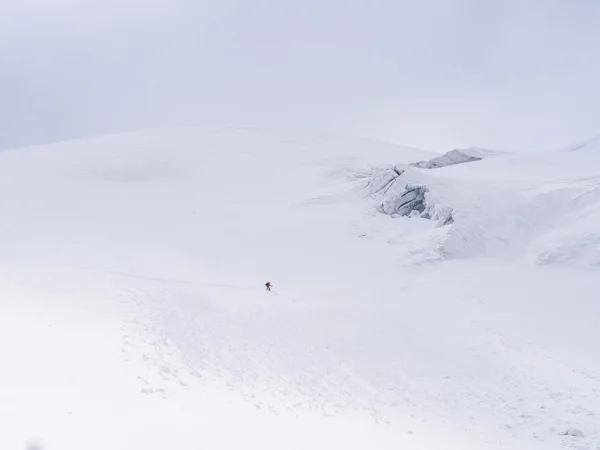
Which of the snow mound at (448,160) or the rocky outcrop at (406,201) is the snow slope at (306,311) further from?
the snow mound at (448,160)

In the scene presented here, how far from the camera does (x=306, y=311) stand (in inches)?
1044

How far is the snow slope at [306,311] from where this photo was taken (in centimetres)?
1429

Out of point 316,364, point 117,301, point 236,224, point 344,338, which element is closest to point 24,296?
point 117,301

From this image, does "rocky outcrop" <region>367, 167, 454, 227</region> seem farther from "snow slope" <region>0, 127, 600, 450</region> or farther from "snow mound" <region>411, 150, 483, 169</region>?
"snow mound" <region>411, 150, 483, 169</region>

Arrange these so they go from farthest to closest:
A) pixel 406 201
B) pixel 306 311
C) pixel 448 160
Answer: pixel 448 160, pixel 406 201, pixel 306 311

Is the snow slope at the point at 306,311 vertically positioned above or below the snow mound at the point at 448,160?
below

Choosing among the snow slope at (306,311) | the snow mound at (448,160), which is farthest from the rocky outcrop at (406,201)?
the snow mound at (448,160)

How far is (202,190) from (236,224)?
12.4 m

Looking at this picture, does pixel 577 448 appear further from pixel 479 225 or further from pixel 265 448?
pixel 479 225

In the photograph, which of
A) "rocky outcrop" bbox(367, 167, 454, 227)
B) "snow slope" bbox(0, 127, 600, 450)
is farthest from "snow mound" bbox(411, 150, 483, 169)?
"rocky outcrop" bbox(367, 167, 454, 227)

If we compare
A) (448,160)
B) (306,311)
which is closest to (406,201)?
(306,311)

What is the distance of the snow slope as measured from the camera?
14.3 metres

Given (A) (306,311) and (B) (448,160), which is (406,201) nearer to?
(A) (306,311)

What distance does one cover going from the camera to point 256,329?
76.3ft
